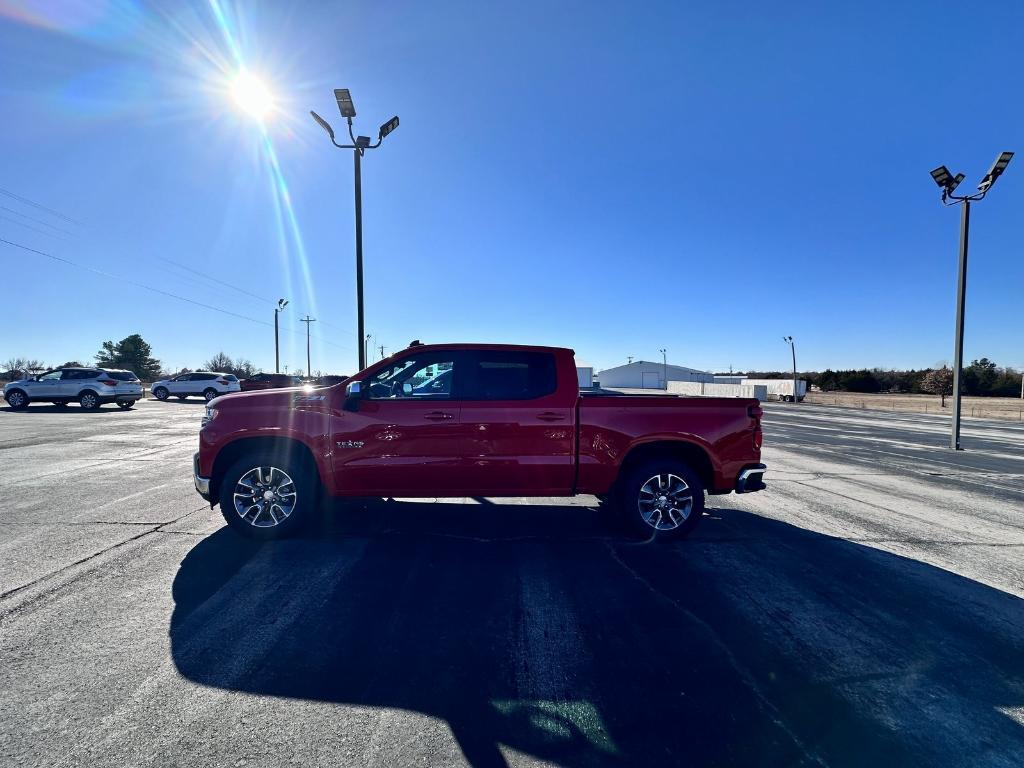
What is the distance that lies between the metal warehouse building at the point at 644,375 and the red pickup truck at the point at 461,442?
78.4m

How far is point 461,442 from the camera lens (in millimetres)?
4578

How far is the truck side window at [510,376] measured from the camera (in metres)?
4.70

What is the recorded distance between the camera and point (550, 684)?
2.46 metres

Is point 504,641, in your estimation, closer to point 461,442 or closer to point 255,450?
point 461,442

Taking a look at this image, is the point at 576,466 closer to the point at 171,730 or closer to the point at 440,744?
the point at 440,744

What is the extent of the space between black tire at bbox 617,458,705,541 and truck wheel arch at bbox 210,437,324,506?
Answer: 318 centimetres

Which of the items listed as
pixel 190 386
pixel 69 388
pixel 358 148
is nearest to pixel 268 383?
pixel 358 148

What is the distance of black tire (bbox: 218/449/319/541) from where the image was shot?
4531 millimetres

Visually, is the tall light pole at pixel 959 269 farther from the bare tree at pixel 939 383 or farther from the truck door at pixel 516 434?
the bare tree at pixel 939 383

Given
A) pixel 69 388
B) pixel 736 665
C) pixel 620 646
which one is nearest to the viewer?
pixel 736 665

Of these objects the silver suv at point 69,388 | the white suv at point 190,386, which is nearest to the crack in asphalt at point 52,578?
the silver suv at point 69,388

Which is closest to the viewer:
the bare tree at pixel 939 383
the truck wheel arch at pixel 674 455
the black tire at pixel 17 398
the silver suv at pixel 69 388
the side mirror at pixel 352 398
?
the side mirror at pixel 352 398

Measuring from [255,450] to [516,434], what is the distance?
2.67 meters

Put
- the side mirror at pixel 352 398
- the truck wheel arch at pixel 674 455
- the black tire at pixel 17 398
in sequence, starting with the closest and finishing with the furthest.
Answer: the side mirror at pixel 352 398
the truck wheel arch at pixel 674 455
the black tire at pixel 17 398
